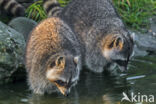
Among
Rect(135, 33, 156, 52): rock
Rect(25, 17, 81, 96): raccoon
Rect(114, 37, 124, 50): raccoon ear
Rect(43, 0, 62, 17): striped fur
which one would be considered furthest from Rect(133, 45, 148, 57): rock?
Rect(25, 17, 81, 96): raccoon

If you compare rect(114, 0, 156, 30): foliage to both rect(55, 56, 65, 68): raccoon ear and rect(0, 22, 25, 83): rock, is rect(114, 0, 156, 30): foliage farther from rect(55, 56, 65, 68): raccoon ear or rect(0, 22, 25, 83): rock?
rect(55, 56, 65, 68): raccoon ear

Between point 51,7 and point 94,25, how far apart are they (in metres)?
1.12

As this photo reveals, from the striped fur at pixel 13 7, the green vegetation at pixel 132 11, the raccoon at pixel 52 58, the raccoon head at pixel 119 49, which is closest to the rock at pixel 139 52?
the green vegetation at pixel 132 11

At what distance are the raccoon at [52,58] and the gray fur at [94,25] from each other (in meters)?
0.85

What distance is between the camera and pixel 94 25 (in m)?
7.18

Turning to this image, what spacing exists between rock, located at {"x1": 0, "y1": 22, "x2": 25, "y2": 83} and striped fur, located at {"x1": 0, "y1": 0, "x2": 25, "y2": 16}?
1.57 metres

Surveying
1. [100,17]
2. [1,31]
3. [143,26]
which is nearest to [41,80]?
[1,31]

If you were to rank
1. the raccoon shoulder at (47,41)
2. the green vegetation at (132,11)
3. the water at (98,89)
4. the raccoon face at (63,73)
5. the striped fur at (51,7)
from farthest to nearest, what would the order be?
the green vegetation at (132,11), the striped fur at (51,7), the raccoon shoulder at (47,41), the water at (98,89), the raccoon face at (63,73)

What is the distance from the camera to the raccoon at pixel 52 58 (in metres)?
5.12

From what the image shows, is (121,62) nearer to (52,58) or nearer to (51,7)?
(52,58)

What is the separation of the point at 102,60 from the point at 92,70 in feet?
0.91

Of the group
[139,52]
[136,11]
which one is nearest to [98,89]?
[139,52]

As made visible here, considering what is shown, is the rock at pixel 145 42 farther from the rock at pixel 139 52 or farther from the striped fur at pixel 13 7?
the striped fur at pixel 13 7

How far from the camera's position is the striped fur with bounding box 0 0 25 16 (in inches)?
312
